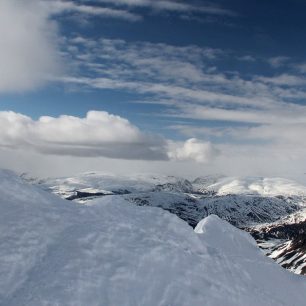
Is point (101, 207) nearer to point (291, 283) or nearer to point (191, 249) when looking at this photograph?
point (191, 249)

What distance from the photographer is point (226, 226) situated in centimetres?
4491

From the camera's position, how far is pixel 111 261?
28156mm

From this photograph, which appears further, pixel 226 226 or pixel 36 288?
pixel 226 226

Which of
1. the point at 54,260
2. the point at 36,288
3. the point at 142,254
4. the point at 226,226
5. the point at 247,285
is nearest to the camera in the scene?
the point at 36,288

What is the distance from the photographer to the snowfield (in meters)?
25.9

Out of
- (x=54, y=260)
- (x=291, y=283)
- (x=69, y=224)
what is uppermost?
(x=69, y=224)

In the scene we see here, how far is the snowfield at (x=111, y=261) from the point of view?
25938 millimetres

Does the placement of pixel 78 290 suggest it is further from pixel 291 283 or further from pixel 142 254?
pixel 291 283

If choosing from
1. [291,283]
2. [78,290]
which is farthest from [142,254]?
[291,283]

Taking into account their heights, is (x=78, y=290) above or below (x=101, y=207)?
below

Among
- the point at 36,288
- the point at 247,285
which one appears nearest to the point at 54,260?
the point at 36,288

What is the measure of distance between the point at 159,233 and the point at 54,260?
27.5 ft

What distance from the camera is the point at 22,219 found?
29.8 m

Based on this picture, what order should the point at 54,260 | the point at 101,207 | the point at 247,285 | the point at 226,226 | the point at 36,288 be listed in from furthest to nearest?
the point at 226,226, the point at 101,207, the point at 247,285, the point at 54,260, the point at 36,288
